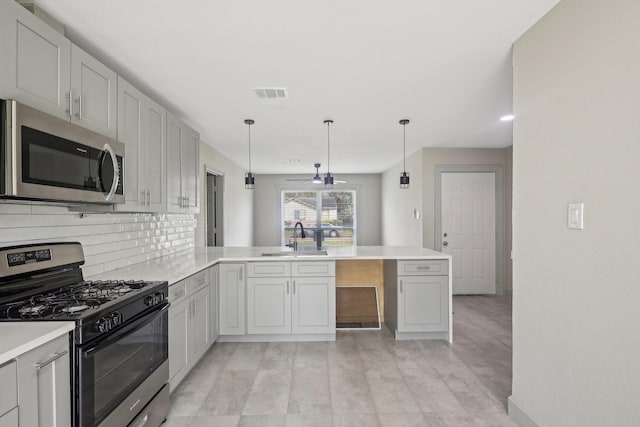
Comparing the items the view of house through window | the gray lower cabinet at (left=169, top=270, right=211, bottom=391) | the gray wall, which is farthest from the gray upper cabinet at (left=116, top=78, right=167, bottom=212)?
the view of house through window

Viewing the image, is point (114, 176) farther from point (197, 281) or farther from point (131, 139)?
point (197, 281)

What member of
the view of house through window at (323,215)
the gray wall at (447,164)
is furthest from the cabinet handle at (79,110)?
the view of house through window at (323,215)

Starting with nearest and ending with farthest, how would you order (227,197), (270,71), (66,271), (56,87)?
1. (56,87)
2. (66,271)
3. (270,71)
4. (227,197)

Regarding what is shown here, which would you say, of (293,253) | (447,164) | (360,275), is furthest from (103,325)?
(447,164)

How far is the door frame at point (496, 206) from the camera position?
544cm

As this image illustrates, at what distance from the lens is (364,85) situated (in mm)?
2812

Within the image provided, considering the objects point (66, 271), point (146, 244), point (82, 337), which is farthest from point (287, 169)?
point (82, 337)

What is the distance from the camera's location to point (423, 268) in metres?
3.45

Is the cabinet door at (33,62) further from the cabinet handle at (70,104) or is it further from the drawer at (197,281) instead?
the drawer at (197,281)

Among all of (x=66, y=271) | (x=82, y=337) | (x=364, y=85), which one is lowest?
(x=82, y=337)

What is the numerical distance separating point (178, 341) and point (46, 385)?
1.22 m

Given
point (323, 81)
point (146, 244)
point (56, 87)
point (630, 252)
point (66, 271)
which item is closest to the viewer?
point (630, 252)

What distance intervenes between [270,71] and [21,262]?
191cm

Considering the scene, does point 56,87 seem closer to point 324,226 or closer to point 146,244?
point 146,244
